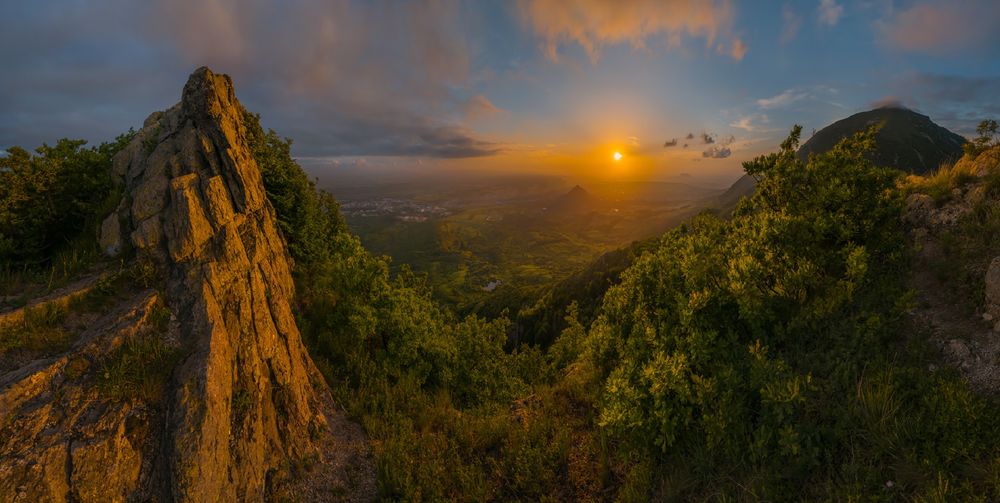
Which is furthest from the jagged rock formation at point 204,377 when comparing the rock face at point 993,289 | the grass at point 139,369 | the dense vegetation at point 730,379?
the rock face at point 993,289

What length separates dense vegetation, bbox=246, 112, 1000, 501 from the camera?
6355 millimetres

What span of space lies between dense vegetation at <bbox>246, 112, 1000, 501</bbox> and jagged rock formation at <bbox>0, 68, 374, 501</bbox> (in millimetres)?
2346

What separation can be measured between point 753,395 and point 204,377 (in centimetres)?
1306

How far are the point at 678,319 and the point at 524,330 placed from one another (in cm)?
9351

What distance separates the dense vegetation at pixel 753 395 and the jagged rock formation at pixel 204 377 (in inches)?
92.3

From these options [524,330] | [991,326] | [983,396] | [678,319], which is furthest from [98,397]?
[524,330]

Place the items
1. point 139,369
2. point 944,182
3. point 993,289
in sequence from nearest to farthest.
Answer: point 993,289 → point 139,369 → point 944,182

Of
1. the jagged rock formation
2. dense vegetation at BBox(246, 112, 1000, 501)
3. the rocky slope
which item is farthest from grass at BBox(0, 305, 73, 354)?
the rocky slope

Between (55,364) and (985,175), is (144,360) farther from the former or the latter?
(985,175)

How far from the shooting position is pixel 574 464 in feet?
34.5

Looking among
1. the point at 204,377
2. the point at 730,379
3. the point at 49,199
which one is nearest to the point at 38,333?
the point at 204,377

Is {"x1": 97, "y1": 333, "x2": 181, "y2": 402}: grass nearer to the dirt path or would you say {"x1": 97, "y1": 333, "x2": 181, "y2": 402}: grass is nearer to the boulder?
the dirt path

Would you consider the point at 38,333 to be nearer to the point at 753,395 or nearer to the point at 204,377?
the point at 204,377

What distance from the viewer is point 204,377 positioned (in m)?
8.94
